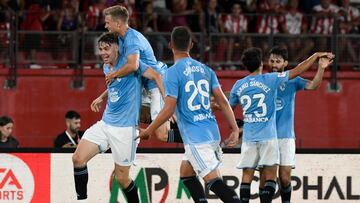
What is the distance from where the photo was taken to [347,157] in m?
16.2

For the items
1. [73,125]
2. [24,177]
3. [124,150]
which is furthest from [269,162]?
[73,125]

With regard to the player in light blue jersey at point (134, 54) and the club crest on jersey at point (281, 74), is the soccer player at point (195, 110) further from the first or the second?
the club crest on jersey at point (281, 74)

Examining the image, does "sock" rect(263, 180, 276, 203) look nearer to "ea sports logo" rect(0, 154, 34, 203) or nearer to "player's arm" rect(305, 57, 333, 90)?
"player's arm" rect(305, 57, 333, 90)

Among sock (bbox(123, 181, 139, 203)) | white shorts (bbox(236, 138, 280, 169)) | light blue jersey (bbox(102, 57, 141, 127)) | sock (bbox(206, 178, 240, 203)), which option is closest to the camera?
sock (bbox(206, 178, 240, 203))

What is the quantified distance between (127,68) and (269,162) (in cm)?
237

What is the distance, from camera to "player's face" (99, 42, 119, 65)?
13.0 m

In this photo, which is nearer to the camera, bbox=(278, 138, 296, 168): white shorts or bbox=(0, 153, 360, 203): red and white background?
bbox=(278, 138, 296, 168): white shorts

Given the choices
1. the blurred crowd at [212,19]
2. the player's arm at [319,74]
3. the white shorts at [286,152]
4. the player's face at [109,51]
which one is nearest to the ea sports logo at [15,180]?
the player's face at [109,51]

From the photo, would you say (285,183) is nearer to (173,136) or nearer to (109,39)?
(173,136)

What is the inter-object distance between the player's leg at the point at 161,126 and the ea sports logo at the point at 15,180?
2.97 meters

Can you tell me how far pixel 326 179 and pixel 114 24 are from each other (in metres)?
4.53

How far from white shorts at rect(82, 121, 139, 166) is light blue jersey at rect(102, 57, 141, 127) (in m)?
0.07

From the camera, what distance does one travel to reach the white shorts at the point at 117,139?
43.2 feet

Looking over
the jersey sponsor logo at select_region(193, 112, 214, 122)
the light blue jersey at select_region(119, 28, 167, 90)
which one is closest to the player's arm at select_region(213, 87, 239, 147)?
the jersey sponsor logo at select_region(193, 112, 214, 122)
